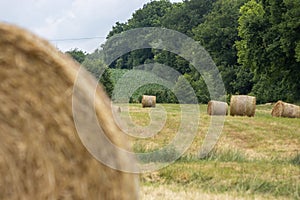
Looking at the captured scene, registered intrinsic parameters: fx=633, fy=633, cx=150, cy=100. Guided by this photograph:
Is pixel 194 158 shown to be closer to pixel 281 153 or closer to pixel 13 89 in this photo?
pixel 281 153

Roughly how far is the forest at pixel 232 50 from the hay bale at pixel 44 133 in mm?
4588

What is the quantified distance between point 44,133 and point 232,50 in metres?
58.3

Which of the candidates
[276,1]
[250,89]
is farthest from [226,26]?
[276,1]

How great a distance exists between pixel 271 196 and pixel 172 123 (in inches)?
470

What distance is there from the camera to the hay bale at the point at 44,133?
348 cm

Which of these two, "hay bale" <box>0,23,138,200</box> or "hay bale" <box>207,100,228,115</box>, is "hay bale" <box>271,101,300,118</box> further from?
"hay bale" <box>0,23,138,200</box>

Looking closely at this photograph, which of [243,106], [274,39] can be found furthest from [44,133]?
[274,39]

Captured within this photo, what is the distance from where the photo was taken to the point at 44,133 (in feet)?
11.6

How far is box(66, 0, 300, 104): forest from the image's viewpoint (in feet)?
91.6

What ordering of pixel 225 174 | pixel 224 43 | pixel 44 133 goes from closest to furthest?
pixel 44 133 → pixel 225 174 → pixel 224 43

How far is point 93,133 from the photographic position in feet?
11.4

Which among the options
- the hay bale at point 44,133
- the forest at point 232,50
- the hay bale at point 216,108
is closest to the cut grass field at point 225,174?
the forest at point 232,50

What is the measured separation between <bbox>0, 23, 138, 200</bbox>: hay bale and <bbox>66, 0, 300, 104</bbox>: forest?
4.59 m

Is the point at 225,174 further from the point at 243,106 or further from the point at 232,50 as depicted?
the point at 232,50
